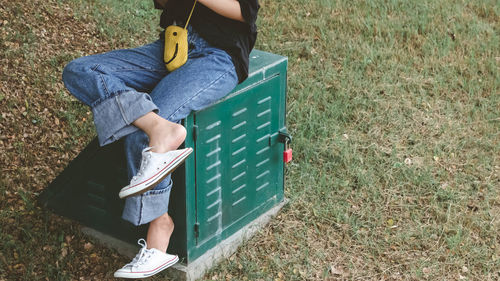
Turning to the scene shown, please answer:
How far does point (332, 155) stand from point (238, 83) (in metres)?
1.65

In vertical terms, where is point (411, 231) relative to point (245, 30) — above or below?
below

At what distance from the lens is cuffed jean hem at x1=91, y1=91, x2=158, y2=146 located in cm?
324

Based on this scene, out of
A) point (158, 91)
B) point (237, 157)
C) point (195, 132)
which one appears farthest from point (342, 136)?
point (158, 91)

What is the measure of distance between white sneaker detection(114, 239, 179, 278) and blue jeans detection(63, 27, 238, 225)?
0.57ft

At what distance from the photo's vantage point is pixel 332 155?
16.8ft

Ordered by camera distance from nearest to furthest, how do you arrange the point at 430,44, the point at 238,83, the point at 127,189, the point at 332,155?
the point at 127,189 < the point at 238,83 < the point at 332,155 < the point at 430,44

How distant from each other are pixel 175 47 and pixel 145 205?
2.80 feet

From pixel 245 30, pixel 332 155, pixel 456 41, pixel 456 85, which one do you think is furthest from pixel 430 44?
pixel 245 30

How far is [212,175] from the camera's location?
370cm

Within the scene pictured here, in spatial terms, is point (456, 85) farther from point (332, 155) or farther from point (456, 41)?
point (332, 155)

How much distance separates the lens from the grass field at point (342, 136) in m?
4.04

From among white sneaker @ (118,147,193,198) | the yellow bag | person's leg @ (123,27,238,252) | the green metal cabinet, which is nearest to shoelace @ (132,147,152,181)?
white sneaker @ (118,147,193,198)

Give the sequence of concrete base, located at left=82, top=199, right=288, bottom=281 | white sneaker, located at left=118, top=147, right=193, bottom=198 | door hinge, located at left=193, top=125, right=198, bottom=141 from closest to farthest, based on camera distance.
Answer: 1. white sneaker, located at left=118, top=147, right=193, bottom=198
2. door hinge, located at left=193, top=125, right=198, bottom=141
3. concrete base, located at left=82, top=199, right=288, bottom=281

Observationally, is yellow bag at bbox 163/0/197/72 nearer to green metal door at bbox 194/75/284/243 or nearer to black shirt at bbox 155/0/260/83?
black shirt at bbox 155/0/260/83
